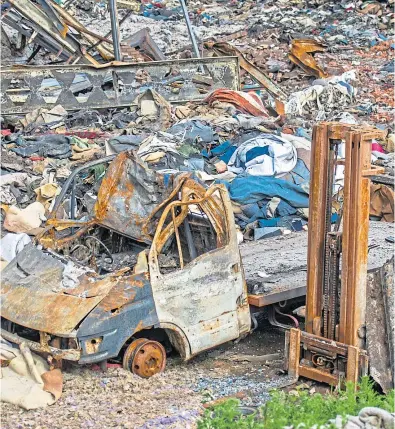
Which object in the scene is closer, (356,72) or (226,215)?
(226,215)

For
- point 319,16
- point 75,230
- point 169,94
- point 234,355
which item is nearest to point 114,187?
point 75,230

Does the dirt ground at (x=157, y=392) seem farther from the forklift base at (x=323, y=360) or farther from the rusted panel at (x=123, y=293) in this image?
the rusted panel at (x=123, y=293)

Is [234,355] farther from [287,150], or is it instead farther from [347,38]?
[347,38]

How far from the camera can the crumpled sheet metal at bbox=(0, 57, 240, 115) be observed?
16.2 m

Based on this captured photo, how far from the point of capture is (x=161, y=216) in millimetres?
7969

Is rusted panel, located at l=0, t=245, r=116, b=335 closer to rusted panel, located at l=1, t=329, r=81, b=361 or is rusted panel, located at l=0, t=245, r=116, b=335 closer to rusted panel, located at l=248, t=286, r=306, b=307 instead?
rusted panel, located at l=1, t=329, r=81, b=361

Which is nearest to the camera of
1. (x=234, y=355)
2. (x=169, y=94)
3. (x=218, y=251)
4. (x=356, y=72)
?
(x=218, y=251)

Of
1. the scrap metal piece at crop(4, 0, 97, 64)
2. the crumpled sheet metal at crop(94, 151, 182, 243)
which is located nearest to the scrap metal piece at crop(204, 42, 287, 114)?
the scrap metal piece at crop(4, 0, 97, 64)

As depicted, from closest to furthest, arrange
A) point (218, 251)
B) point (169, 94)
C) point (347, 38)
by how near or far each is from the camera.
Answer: point (218, 251) → point (169, 94) → point (347, 38)

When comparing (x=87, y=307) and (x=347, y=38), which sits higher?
(x=87, y=307)

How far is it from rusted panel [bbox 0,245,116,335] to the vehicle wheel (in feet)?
1.88

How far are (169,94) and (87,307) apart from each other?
416 inches

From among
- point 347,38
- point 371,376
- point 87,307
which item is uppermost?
point 87,307

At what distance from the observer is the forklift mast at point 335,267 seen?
7.20m
